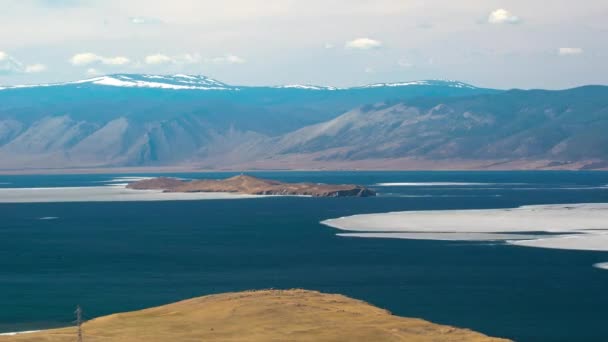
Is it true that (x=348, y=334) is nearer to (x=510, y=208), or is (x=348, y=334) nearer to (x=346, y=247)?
(x=346, y=247)

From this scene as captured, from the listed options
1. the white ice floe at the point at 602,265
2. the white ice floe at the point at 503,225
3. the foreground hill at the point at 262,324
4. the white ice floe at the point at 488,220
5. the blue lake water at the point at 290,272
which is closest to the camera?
the foreground hill at the point at 262,324

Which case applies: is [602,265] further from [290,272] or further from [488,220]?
[488,220]

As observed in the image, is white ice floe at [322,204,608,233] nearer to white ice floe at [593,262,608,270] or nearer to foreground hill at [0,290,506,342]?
white ice floe at [593,262,608,270]

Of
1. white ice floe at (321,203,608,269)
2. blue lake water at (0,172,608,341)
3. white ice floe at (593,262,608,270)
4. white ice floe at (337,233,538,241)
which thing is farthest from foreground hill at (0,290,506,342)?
white ice floe at (337,233,538,241)

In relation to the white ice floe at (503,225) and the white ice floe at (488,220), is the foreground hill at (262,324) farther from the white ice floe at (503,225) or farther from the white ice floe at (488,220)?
the white ice floe at (488,220)

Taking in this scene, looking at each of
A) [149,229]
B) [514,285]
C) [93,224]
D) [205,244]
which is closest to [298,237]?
[205,244]

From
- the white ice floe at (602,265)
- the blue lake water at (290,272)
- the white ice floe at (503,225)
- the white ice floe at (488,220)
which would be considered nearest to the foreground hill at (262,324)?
the blue lake water at (290,272)

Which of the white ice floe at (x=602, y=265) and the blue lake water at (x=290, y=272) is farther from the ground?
the white ice floe at (x=602, y=265)
